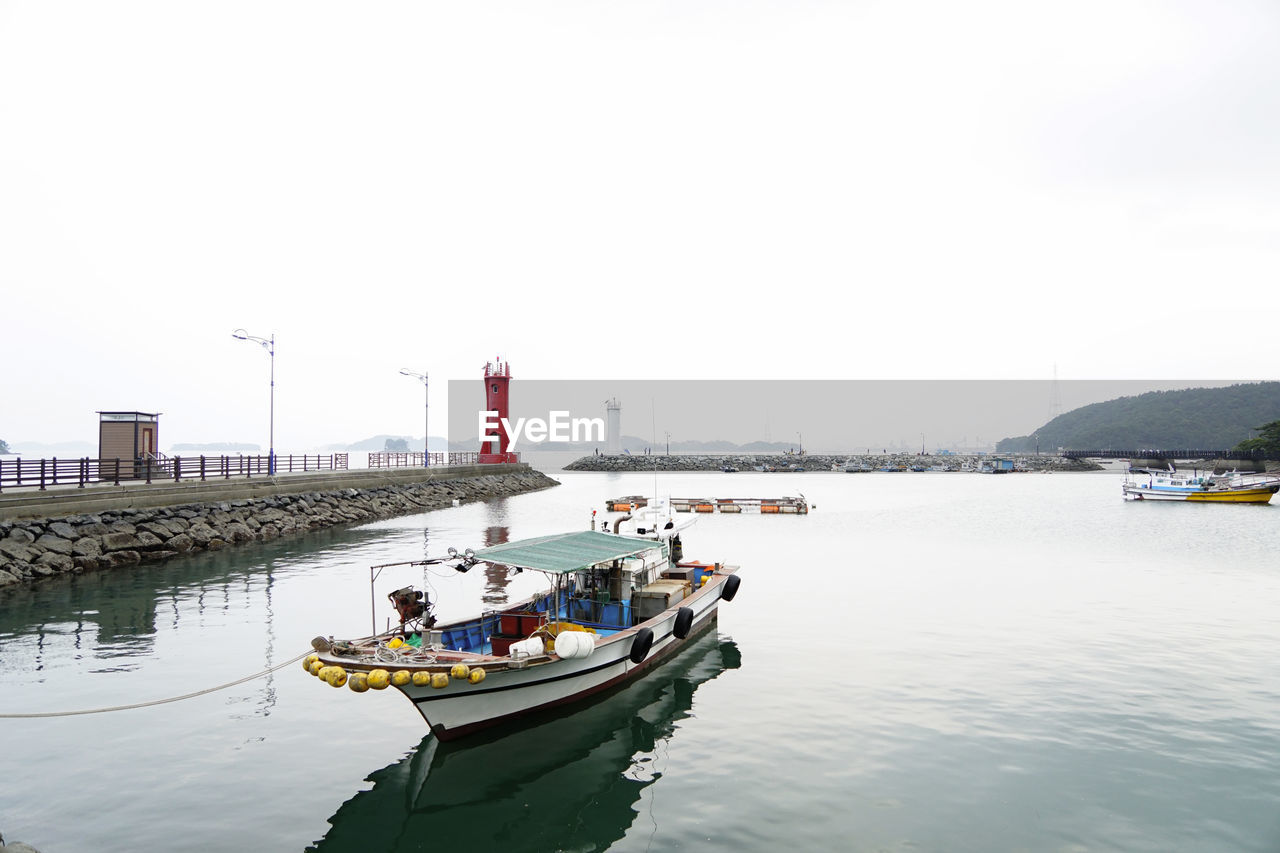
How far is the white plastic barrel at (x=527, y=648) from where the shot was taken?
12273mm

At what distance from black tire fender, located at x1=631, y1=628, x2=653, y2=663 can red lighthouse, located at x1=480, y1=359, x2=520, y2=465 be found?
66331 mm

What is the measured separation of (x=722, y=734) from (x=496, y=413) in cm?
7047

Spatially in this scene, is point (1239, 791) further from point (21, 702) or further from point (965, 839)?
point (21, 702)

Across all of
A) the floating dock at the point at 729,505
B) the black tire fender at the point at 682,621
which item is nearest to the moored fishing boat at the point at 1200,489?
the floating dock at the point at 729,505

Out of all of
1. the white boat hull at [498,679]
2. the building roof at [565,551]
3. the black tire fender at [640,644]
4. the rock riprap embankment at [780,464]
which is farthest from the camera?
the rock riprap embankment at [780,464]

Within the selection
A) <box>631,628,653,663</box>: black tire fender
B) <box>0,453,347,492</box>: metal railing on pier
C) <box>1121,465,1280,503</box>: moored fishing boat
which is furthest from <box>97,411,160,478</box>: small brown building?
<box>1121,465,1280,503</box>: moored fishing boat

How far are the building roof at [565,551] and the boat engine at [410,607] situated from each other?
4.84ft

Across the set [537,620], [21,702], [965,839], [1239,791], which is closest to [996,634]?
[1239,791]

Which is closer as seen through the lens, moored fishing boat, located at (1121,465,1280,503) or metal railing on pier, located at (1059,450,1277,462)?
moored fishing boat, located at (1121,465,1280,503)

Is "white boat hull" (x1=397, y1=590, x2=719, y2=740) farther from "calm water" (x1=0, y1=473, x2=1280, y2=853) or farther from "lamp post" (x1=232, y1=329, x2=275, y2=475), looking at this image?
"lamp post" (x1=232, y1=329, x2=275, y2=475)

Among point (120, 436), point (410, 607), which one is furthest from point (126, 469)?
point (410, 607)

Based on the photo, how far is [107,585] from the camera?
25.4m

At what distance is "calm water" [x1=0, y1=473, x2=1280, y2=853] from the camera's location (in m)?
9.91

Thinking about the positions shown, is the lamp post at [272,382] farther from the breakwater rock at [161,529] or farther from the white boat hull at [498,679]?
the white boat hull at [498,679]
